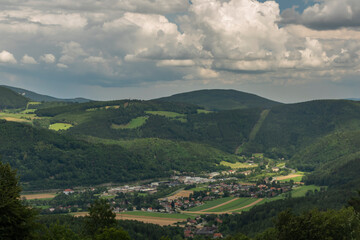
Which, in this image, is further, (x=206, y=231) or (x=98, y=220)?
(x=206, y=231)

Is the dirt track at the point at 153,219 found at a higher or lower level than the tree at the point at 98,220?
lower

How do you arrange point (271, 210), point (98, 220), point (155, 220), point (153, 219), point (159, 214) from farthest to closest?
1. point (159, 214)
2. point (153, 219)
3. point (155, 220)
4. point (271, 210)
5. point (98, 220)

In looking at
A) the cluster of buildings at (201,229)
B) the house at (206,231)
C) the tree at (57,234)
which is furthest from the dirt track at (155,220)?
the tree at (57,234)

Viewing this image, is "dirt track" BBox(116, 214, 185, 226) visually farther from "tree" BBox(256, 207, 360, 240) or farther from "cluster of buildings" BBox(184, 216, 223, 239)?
"tree" BBox(256, 207, 360, 240)

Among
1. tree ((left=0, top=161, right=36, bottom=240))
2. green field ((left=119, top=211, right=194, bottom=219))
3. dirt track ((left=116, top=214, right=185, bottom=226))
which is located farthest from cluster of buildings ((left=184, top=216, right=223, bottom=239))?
tree ((left=0, top=161, right=36, bottom=240))

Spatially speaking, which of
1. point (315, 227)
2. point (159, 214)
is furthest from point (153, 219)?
point (315, 227)

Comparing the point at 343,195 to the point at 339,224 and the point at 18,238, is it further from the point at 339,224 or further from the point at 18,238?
the point at 18,238

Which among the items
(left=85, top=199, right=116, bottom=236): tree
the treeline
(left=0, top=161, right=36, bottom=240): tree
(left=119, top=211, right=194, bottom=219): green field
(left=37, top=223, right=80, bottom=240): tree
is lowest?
(left=119, top=211, right=194, bottom=219): green field

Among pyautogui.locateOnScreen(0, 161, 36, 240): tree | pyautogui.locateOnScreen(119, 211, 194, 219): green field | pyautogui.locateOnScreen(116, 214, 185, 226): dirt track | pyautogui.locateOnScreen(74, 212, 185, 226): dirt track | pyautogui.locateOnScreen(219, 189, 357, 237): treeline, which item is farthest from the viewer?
pyautogui.locateOnScreen(119, 211, 194, 219): green field

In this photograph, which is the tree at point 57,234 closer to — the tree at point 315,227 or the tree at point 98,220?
the tree at point 98,220

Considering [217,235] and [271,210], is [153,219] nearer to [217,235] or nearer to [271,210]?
[217,235]
